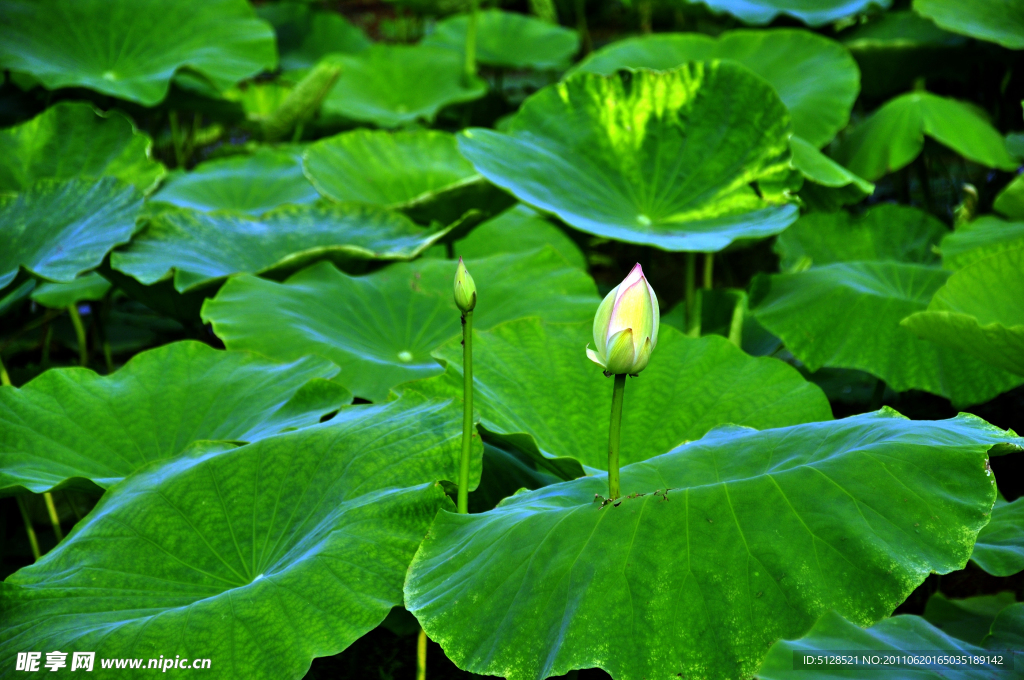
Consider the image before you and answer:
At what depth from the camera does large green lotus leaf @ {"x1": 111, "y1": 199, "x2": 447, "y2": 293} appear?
1.85 meters

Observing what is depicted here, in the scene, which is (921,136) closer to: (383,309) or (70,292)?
(383,309)

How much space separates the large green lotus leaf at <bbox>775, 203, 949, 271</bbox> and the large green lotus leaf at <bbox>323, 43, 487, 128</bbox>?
182 centimetres

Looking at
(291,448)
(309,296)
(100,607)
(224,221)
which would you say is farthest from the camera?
(224,221)

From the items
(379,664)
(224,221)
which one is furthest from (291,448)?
(224,221)

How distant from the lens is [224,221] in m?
2.10

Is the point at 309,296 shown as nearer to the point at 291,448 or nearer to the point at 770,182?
the point at 291,448

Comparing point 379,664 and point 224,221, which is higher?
point 224,221

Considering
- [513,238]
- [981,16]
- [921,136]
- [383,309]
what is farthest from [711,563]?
[981,16]

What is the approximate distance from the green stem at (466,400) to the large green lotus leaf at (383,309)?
548mm

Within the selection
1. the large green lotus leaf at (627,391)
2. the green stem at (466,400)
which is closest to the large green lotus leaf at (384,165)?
the large green lotus leaf at (627,391)

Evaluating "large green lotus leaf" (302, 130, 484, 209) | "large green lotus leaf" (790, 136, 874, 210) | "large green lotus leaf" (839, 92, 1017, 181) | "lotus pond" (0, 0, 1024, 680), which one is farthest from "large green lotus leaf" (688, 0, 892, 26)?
"large green lotus leaf" (302, 130, 484, 209)

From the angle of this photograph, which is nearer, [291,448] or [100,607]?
[100,607]

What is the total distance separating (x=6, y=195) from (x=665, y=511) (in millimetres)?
1917

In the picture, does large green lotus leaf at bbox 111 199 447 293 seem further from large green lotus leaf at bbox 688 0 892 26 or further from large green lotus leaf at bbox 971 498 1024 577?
large green lotus leaf at bbox 688 0 892 26
